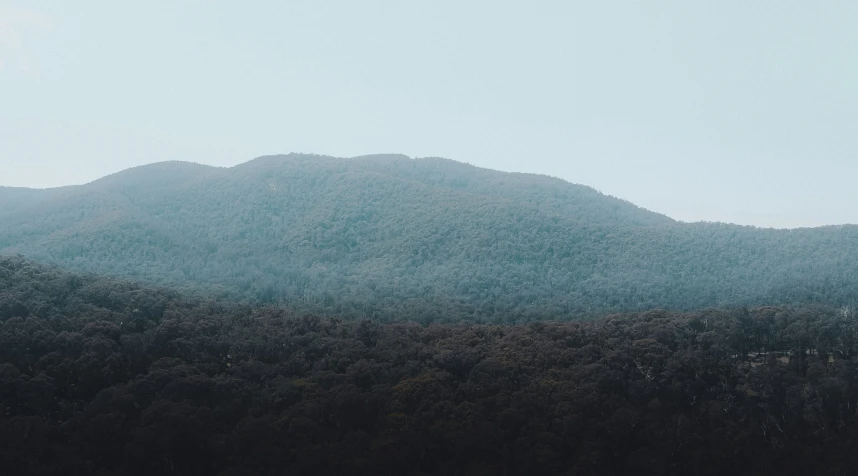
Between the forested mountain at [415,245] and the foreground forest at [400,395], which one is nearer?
the foreground forest at [400,395]

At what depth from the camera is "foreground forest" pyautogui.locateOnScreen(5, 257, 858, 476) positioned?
30.4m

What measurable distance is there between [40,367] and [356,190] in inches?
3260

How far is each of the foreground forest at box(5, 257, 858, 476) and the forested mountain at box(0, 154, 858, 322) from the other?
17.5 meters

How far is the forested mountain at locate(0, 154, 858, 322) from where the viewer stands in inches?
2736

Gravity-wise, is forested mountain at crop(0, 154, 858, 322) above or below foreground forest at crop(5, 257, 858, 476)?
above

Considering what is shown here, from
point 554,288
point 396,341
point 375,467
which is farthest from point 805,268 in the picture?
point 375,467

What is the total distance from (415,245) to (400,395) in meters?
54.3

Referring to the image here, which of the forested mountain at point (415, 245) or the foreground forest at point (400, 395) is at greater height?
the forested mountain at point (415, 245)

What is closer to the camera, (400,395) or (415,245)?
(400,395)

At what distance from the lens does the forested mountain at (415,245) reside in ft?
228

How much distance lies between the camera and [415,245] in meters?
90.2

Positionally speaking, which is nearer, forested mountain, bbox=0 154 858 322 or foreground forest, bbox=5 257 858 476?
foreground forest, bbox=5 257 858 476

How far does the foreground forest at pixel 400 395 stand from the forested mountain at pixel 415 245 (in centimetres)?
1746

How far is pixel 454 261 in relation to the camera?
8419 centimetres
